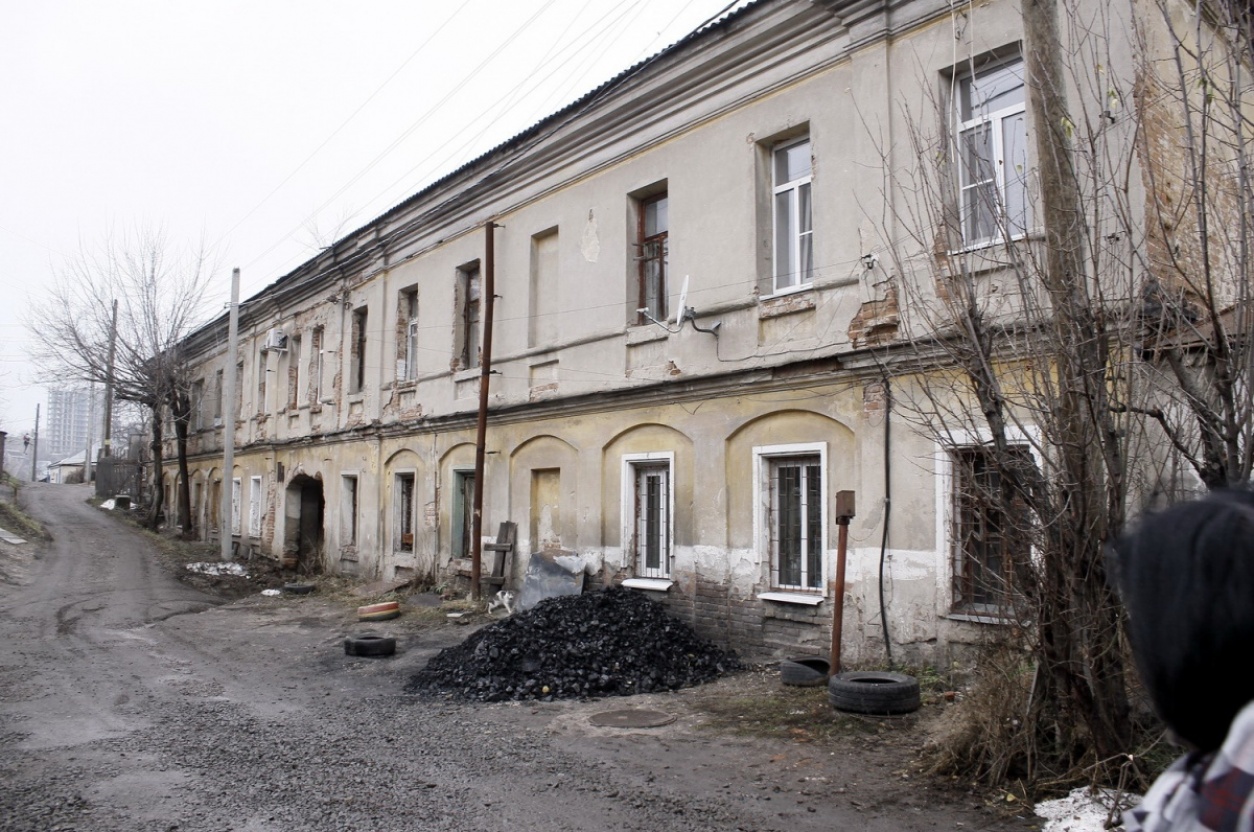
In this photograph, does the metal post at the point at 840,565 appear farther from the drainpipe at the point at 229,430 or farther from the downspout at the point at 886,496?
the drainpipe at the point at 229,430

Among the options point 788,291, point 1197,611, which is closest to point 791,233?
point 788,291

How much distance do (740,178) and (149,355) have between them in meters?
22.2

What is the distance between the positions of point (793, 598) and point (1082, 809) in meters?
4.62

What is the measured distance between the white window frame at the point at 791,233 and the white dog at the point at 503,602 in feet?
20.6

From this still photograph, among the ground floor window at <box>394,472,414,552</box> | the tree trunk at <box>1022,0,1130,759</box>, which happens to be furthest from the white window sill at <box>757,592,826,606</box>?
the ground floor window at <box>394,472,414,552</box>

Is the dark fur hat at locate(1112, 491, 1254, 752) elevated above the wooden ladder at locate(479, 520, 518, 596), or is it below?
above

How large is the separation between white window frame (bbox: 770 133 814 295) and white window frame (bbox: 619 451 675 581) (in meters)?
2.60

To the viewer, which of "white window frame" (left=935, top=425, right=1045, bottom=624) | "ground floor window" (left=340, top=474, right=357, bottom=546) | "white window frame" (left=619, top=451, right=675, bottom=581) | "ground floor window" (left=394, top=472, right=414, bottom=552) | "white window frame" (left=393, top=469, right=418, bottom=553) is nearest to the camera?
"white window frame" (left=935, top=425, right=1045, bottom=624)

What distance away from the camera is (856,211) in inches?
355

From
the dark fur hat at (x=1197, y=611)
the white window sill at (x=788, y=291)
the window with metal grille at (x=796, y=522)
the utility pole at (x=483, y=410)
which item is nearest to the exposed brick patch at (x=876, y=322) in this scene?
the white window sill at (x=788, y=291)

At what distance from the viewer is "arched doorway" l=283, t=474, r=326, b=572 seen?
2197cm

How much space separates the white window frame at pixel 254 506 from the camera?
24164 millimetres

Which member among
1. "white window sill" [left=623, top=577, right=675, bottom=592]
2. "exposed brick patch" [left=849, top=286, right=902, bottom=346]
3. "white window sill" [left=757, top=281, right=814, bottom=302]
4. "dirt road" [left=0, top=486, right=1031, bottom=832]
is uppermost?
"white window sill" [left=757, top=281, right=814, bottom=302]

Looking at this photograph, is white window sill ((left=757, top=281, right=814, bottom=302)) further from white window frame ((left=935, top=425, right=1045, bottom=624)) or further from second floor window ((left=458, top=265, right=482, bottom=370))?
second floor window ((left=458, top=265, right=482, bottom=370))
